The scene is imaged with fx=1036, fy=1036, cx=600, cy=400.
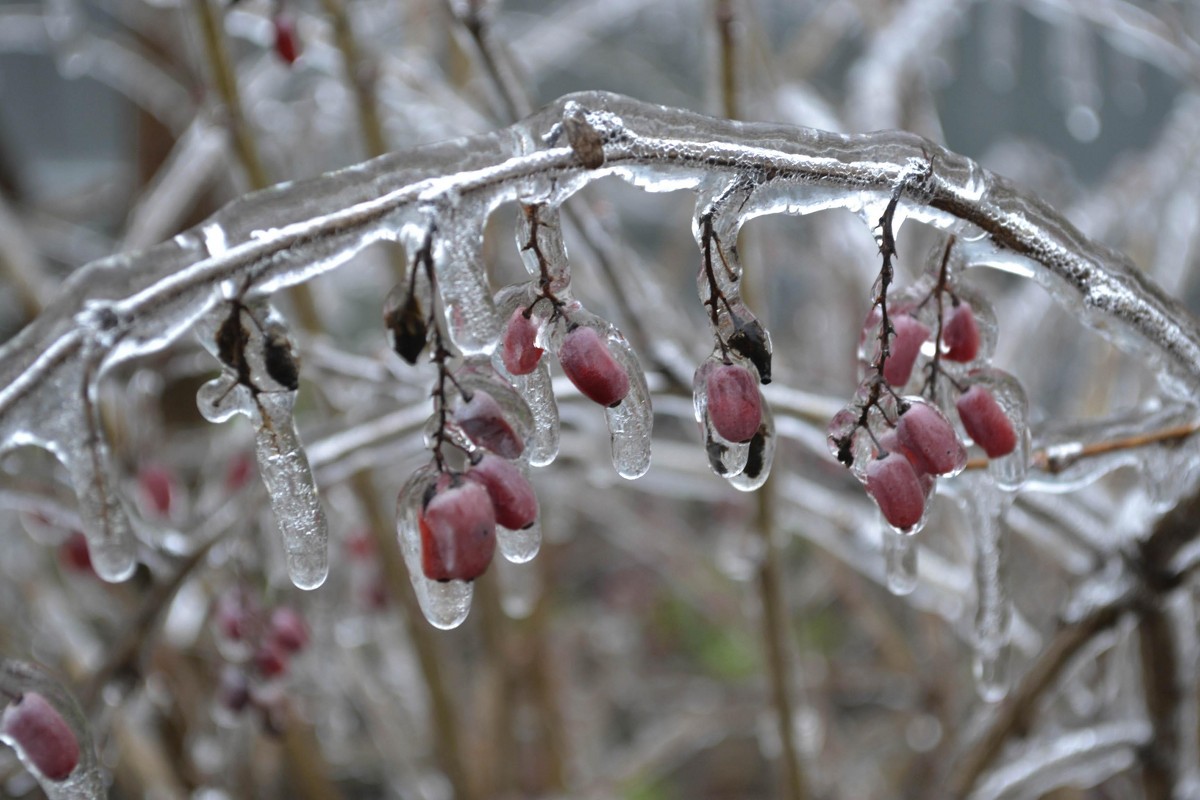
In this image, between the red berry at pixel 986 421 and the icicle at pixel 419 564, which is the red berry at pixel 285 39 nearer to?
the icicle at pixel 419 564

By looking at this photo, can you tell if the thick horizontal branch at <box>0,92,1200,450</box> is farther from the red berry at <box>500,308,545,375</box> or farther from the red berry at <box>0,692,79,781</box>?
the red berry at <box>0,692,79,781</box>

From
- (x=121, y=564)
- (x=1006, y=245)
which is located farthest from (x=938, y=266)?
(x=121, y=564)

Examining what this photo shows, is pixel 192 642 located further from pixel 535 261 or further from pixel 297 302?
pixel 535 261

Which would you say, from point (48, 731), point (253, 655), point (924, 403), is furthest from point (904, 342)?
point (253, 655)

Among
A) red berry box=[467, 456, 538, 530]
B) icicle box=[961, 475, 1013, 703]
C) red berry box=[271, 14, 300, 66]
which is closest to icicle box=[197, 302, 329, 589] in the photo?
red berry box=[467, 456, 538, 530]

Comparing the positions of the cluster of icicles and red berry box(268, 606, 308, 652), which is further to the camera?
red berry box(268, 606, 308, 652)

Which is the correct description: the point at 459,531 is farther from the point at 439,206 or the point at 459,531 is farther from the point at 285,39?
the point at 285,39
